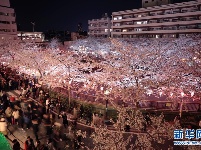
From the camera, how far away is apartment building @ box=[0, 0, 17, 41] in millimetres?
66375

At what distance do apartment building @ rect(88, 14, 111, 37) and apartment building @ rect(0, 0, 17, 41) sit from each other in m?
43.4

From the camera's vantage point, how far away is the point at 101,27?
335ft

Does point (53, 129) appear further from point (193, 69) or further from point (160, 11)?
point (160, 11)

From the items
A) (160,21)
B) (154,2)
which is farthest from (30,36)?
(160,21)

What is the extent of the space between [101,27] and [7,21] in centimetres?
4615

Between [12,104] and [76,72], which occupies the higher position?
[76,72]

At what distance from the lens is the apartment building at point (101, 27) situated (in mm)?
99500

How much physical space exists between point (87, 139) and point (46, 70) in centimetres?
1506

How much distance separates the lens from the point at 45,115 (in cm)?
1500

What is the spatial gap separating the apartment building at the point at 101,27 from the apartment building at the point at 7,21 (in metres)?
43.4

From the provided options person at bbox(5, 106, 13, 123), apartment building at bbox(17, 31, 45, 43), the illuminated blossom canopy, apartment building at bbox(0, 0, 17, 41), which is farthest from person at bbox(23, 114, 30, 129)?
apartment building at bbox(17, 31, 45, 43)

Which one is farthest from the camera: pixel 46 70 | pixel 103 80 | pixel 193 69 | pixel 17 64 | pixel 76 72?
pixel 17 64

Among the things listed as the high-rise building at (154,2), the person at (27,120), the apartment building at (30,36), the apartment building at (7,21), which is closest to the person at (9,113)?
the person at (27,120)

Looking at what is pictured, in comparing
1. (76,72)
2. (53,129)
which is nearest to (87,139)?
(53,129)
